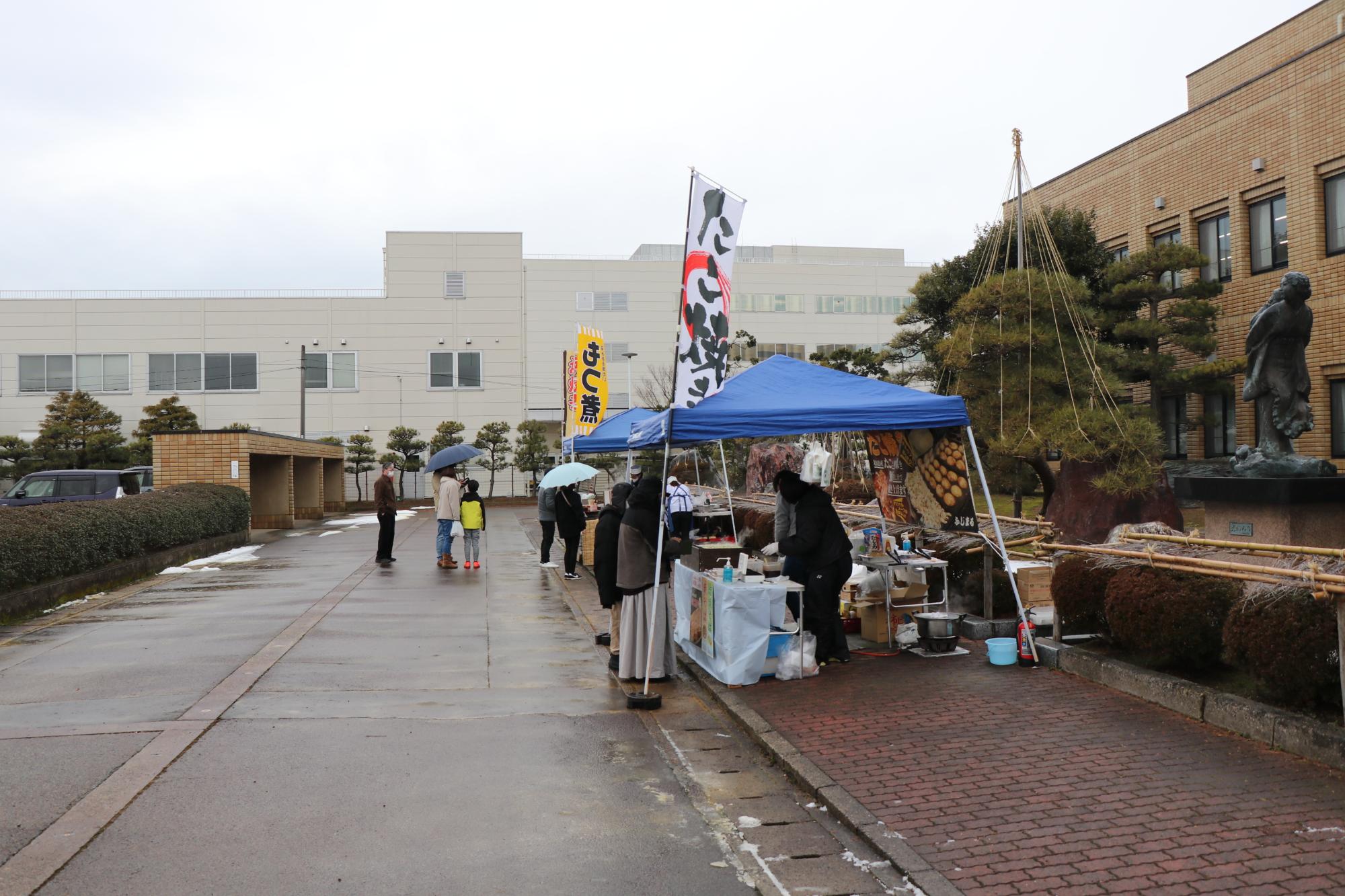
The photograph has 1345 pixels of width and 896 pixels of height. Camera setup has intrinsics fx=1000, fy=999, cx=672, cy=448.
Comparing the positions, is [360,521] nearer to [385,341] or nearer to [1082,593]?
[385,341]

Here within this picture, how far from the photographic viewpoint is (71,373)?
49219 millimetres

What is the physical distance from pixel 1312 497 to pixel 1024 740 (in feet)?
17.4

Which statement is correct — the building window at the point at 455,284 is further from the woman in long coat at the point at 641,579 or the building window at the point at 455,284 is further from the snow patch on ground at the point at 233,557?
the woman in long coat at the point at 641,579

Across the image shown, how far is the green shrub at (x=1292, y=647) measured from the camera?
5547 millimetres

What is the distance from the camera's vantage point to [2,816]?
5047mm

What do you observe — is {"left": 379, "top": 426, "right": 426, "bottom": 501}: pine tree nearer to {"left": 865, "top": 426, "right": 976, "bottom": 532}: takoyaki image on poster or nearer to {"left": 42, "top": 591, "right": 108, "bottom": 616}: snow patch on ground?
{"left": 42, "top": 591, "right": 108, "bottom": 616}: snow patch on ground

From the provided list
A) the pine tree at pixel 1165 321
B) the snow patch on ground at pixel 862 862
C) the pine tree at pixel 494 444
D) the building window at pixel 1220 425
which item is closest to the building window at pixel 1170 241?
the pine tree at pixel 1165 321

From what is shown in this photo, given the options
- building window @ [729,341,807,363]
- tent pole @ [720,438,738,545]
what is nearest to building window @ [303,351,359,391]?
building window @ [729,341,807,363]

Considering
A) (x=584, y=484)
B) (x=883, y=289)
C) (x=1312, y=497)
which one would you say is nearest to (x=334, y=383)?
(x=584, y=484)

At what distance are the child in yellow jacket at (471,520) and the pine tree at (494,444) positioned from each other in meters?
29.0

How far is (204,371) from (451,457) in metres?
38.7

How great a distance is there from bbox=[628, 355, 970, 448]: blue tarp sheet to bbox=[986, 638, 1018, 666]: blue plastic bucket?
1.87 meters

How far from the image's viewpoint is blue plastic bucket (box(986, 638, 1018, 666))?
8.30m

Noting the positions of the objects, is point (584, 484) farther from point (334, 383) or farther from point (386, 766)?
point (386, 766)
